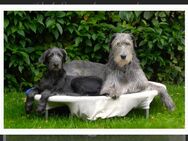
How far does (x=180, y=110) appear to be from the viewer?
24.0 ft

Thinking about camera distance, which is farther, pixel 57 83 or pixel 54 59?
pixel 57 83

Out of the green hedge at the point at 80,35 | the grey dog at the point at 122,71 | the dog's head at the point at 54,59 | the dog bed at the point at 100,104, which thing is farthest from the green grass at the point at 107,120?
the green hedge at the point at 80,35

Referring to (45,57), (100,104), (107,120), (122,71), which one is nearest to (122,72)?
(122,71)

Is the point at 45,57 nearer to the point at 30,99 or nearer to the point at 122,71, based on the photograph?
the point at 30,99

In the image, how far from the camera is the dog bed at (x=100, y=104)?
265 inches

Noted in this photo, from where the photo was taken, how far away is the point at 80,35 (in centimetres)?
803

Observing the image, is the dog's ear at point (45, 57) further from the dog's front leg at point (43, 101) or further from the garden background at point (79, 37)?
the garden background at point (79, 37)

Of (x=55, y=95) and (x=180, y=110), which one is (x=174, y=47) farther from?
(x=55, y=95)

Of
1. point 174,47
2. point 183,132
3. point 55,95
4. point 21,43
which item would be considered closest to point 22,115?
point 55,95

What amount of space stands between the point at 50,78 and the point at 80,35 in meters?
1.29

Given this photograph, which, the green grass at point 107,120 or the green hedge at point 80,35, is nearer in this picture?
the green grass at point 107,120

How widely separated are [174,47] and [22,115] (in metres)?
2.49

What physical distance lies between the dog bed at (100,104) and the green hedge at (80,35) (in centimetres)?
132

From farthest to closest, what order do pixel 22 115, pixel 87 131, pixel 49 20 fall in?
pixel 49 20, pixel 22 115, pixel 87 131
